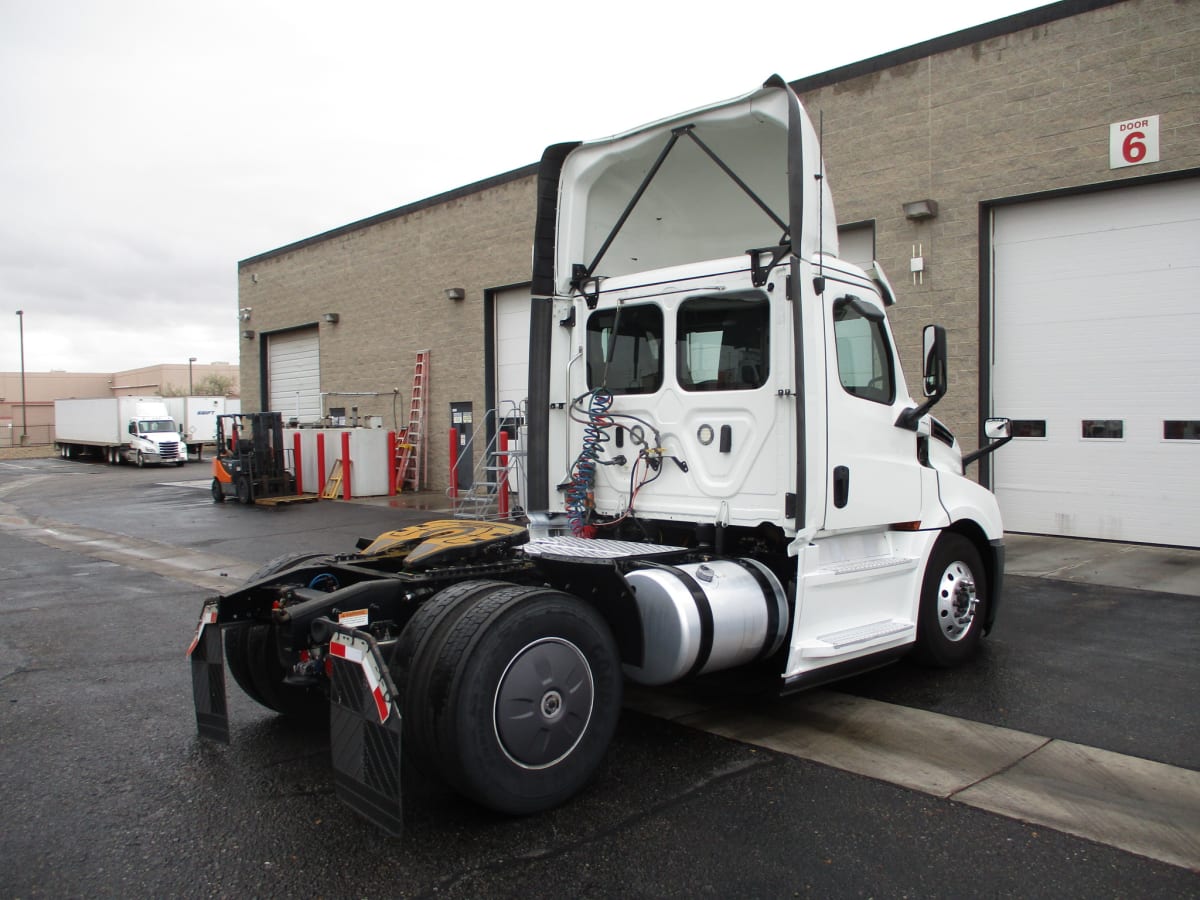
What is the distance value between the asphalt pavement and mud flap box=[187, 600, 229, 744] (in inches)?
5.7

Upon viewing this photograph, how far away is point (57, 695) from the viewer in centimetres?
555

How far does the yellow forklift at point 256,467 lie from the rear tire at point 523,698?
57.9ft

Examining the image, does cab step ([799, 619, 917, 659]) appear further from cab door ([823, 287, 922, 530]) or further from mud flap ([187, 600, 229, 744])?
mud flap ([187, 600, 229, 744])

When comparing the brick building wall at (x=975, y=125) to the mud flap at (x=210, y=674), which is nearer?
the mud flap at (x=210, y=674)

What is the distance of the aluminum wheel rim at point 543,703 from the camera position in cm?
356

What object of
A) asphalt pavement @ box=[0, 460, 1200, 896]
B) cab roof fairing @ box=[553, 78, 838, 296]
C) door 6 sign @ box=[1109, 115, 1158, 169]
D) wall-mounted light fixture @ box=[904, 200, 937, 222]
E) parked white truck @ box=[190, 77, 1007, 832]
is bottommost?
asphalt pavement @ box=[0, 460, 1200, 896]

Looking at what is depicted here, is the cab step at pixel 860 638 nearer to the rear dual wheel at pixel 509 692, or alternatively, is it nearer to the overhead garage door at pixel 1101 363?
the rear dual wheel at pixel 509 692

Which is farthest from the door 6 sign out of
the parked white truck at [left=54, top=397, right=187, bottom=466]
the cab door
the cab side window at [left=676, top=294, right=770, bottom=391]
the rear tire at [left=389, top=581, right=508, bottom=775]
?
the parked white truck at [left=54, top=397, right=187, bottom=466]

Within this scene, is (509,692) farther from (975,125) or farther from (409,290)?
(409,290)

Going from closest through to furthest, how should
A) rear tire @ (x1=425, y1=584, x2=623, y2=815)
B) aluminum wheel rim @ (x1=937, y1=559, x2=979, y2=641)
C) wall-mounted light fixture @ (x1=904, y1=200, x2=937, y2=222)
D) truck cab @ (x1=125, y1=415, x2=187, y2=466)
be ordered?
rear tire @ (x1=425, y1=584, x2=623, y2=815)
aluminum wheel rim @ (x1=937, y1=559, x2=979, y2=641)
wall-mounted light fixture @ (x1=904, y1=200, x2=937, y2=222)
truck cab @ (x1=125, y1=415, x2=187, y2=466)

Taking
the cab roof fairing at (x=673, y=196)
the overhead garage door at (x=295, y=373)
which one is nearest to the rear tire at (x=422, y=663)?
the cab roof fairing at (x=673, y=196)

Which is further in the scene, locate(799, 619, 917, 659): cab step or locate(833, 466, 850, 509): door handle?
locate(833, 466, 850, 509): door handle

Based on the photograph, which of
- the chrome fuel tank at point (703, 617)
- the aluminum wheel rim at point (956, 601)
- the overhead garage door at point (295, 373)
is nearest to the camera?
the chrome fuel tank at point (703, 617)

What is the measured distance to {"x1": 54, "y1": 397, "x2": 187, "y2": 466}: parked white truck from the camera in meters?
37.7
